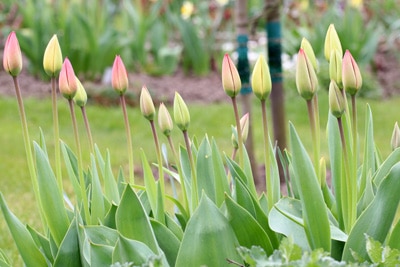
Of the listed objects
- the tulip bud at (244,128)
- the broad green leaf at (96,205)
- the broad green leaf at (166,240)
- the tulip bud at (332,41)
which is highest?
the tulip bud at (332,41)

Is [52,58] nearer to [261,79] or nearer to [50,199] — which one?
[50,199]

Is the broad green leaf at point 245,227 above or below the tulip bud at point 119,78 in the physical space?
below

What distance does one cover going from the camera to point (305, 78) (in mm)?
1976

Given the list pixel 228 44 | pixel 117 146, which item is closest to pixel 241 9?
pixel 117 146

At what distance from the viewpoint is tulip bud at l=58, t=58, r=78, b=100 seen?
2.13m

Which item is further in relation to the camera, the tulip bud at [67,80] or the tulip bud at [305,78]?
the tulip bud at [67,80]

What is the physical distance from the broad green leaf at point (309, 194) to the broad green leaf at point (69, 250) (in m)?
0.58

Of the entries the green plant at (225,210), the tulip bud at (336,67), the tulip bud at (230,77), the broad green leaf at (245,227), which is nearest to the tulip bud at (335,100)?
the green plant at (225,210)

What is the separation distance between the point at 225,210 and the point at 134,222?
265mm

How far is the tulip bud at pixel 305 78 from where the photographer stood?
1.95 metres

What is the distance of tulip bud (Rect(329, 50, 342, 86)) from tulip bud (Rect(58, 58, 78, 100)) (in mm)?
660

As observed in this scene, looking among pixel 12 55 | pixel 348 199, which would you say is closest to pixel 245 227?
pixel 348 199

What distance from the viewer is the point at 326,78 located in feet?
26.1

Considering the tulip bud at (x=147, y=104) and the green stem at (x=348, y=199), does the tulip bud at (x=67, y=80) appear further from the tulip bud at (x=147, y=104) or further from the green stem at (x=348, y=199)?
the green stem at (x=348, y=199)
